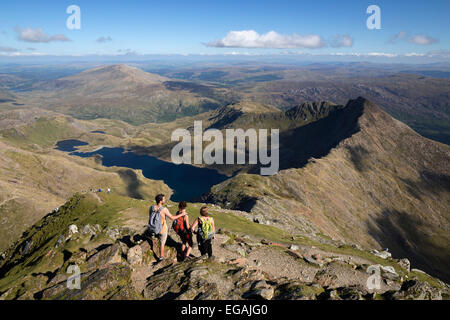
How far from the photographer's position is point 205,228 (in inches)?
908

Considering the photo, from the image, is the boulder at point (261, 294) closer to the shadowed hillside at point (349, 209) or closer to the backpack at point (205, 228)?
the backpack at point (205, 228)

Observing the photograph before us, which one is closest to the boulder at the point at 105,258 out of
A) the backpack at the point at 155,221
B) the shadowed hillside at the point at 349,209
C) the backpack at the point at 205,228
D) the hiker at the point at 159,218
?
the hiker at the point at 159,218

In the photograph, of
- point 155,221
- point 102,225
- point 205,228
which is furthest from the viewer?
point 102,225

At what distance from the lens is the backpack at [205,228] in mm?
22938

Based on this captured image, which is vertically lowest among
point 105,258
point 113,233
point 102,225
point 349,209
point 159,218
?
point 349,209

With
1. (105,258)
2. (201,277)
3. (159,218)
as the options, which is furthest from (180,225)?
(105,258)

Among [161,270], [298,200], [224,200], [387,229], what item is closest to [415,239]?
[387,229]

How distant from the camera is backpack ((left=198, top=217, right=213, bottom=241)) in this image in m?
22.9

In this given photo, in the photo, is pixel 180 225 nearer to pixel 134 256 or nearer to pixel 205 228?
pixel 205 228

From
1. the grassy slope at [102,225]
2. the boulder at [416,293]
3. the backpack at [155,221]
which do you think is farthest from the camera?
the grassy slope at [102,225]

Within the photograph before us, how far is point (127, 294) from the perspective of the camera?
61.3 feet

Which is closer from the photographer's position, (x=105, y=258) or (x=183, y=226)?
(x=183, y=226)

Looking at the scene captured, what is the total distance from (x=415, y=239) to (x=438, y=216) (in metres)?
42.8
